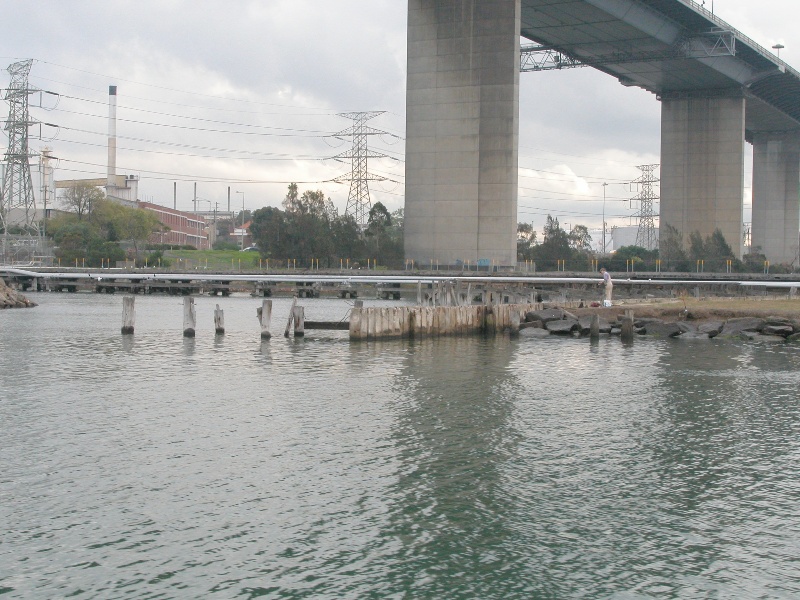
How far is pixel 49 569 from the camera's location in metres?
11.3

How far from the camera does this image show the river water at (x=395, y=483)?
1138 centimetres

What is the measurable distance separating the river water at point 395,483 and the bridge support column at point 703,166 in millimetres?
90580

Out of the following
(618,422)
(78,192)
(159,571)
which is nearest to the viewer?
(159,571)

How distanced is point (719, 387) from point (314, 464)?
1468 cm

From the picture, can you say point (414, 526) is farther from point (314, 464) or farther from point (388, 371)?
point (388, 371)

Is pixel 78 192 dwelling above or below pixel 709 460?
above

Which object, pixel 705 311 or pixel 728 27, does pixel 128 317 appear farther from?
pixel 728 27

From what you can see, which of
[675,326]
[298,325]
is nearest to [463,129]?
[675,326]

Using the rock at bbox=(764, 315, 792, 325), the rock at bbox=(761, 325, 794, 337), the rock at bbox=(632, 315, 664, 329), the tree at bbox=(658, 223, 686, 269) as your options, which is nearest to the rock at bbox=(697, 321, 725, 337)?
the rock at bbox=(764, 315, 792, 325)

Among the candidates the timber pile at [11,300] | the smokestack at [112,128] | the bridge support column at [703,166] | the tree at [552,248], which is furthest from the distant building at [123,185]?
the timber pile at [11,300]

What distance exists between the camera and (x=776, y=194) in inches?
5763

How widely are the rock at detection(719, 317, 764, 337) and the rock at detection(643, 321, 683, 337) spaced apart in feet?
6.83

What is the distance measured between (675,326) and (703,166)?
257ft

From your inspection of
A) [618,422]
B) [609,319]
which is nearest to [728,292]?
[609,319]
